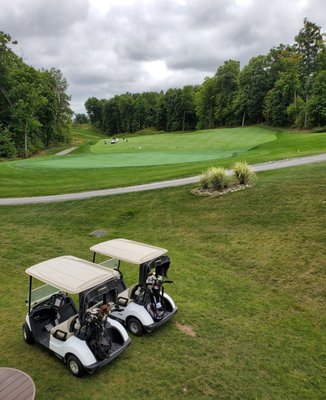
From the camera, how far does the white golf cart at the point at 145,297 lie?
7562 millimetres

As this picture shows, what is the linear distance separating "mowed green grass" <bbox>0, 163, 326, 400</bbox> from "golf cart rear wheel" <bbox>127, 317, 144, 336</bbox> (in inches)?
6.7

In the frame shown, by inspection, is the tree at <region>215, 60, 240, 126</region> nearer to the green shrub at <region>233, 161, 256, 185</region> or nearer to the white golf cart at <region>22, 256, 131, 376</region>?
the green shrub at <region>233, 161, 256, 185</region>

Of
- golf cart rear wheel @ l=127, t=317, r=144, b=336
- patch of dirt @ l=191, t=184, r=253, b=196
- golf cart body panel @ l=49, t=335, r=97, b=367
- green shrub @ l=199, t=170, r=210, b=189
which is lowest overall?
golf cart rear wheel @ l=127, t=317, r=144, b=336

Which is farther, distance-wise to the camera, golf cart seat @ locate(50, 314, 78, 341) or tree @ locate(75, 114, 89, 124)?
tree @ locate(75, 114, 89, 124)

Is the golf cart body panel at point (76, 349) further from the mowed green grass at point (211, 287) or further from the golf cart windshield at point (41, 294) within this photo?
the golf cart windshield at point (41, 294)

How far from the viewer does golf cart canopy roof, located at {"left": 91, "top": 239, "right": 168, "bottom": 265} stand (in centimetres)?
780

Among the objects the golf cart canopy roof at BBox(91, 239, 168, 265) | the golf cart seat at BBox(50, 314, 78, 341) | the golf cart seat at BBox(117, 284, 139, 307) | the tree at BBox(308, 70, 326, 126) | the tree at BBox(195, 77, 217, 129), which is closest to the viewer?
the golf cart seat at BBox(50, 314, 78, 341)

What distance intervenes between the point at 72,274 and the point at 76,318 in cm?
88

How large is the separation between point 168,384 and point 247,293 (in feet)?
13.8

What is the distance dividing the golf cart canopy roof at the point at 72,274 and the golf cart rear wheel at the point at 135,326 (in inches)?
56.6

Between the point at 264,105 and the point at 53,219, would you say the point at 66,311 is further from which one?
the point at 264,105

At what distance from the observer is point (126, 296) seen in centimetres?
819

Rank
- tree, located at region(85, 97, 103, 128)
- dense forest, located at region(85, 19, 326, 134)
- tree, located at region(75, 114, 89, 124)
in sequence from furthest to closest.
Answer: tree, located at region(75, 114, 89, 124), tree, located at region(85, 97, 103, 128), dense forest, located at region(85, 19, 326, 134)

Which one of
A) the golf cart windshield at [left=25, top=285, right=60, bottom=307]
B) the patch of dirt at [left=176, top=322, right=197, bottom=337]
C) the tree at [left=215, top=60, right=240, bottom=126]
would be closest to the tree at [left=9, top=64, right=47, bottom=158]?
the tree at [left=215, top=60, right=240, bottom=126]
